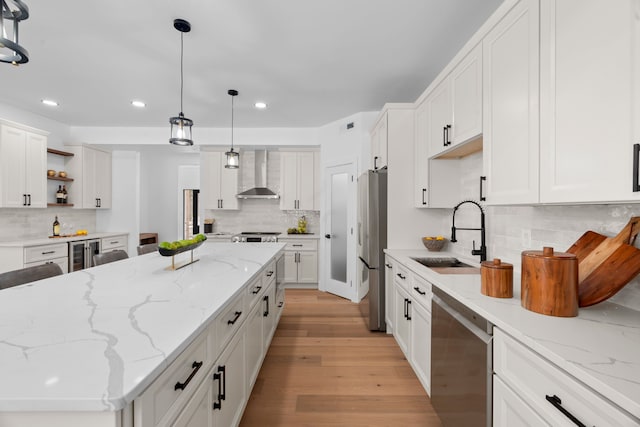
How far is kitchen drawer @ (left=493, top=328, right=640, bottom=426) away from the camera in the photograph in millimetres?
750

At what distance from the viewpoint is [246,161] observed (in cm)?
568

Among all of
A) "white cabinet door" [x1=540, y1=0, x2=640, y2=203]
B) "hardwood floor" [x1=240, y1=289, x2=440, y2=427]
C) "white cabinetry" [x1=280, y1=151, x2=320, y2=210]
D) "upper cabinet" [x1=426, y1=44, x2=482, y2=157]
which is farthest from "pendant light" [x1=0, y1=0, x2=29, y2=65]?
"white cabinetry" [x1=280, y1=151, x2=320, y2=210]

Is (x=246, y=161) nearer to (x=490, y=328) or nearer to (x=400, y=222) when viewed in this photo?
(x=400, y=222)

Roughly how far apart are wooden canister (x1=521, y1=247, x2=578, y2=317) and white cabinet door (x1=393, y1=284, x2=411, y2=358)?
1.35m

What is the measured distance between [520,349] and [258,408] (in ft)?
5.56

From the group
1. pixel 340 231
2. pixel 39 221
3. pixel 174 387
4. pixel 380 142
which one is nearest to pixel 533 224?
pixel 380 142

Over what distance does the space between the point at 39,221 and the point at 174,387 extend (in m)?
5.26

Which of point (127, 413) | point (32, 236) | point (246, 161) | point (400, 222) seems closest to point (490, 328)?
point (127, 413)

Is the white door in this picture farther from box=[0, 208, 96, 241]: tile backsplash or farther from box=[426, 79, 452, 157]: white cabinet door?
box=[0, 208, 96, 241]: tile backsplash

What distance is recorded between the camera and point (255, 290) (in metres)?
2.07

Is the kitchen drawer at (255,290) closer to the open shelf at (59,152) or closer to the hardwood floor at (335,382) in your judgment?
the hardwood floor at (335,382)

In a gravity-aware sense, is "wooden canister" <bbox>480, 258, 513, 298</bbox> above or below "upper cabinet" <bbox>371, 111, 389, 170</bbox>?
below

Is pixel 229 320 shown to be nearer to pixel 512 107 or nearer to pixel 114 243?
pixel 512 107

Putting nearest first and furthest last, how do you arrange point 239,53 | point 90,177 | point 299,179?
point 239,53, point 90,177, point 299,179
